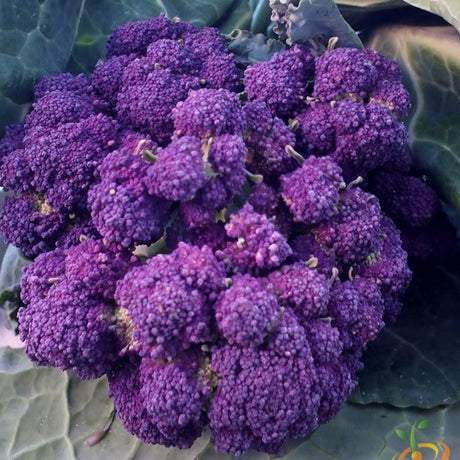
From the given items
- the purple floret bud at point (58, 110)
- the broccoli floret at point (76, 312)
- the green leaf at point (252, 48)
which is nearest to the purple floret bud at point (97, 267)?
the broccoli floret at point (76, 312)

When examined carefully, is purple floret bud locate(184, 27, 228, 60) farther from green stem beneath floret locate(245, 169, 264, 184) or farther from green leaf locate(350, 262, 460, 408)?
green leaf locate(350, 262, 460, 408)

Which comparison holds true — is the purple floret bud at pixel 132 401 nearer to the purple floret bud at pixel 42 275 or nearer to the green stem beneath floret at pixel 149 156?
the purple floret bud at pixel 42 275

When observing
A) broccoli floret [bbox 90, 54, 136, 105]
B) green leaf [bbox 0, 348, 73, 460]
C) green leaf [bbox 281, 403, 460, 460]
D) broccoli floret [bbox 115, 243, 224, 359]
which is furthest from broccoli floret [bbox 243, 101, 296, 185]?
green leaf [bbox 0, 348, 73, 460]

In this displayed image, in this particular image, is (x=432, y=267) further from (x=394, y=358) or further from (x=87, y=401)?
(x=87, y=401)

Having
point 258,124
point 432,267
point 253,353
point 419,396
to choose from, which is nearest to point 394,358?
point 419,396

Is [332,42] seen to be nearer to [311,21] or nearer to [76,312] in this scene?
[311,21]

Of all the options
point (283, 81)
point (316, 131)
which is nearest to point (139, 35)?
point (283, 81)
